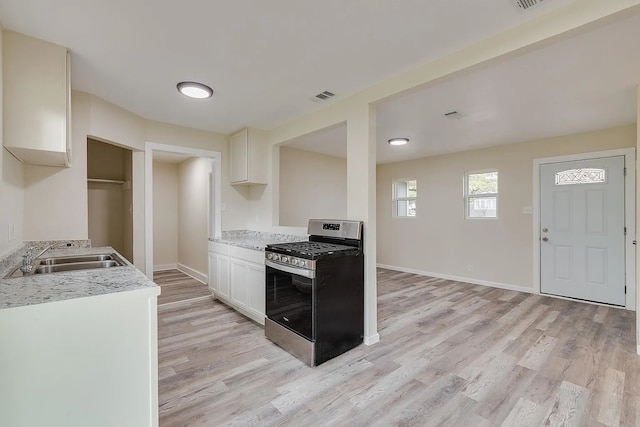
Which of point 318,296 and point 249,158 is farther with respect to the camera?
point 249,158

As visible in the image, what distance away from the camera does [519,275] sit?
4.76 meters

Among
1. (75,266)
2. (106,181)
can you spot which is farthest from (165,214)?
(75,266)

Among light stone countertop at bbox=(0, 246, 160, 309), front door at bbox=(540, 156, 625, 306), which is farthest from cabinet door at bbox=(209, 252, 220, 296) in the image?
front door at bbox=(540, 156, 625, 306)

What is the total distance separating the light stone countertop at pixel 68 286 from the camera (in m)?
1.15

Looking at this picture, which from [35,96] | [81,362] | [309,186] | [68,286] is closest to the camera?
[81,362]

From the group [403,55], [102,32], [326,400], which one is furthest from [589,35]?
[102,32]

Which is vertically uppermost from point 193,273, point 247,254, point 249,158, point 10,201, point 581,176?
point 249,158

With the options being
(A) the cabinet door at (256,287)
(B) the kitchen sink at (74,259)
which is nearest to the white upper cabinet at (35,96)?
(B) the kitchen sink at (74,259)

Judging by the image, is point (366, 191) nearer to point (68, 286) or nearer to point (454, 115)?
point (454, 115)

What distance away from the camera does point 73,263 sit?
2209 mm

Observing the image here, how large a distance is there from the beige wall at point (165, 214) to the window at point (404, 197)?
4948 millimetres

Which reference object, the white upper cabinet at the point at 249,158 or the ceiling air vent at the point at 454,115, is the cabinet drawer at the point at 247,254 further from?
the ceiling air vent at the point at 454,115

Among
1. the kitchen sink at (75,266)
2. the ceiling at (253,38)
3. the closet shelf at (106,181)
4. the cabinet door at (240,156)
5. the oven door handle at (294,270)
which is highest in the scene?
the ceiling at (253,38)

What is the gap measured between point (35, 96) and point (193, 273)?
418cm
